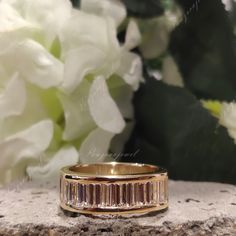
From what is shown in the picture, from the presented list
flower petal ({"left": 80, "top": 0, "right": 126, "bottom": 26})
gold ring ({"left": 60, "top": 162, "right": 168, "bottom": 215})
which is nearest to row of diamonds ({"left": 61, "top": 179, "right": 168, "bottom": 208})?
A: gold ring ({"left": 60, "top": 162, "right": 168, "bottom": 215})

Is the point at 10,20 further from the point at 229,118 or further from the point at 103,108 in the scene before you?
the point at 229,118

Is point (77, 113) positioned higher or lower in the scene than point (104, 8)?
lower

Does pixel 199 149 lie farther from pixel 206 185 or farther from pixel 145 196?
pixel 145 196

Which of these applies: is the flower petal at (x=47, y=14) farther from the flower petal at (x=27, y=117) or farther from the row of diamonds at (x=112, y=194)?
the row of diamonds at (x=112, y=194)

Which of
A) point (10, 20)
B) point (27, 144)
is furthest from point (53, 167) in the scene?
point (10, 20)

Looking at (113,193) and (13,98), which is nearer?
(113,193)

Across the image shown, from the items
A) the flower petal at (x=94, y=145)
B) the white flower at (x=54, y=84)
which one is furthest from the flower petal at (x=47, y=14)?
the flower petal at (x=94, y=145)

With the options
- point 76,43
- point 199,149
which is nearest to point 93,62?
point 76,43
